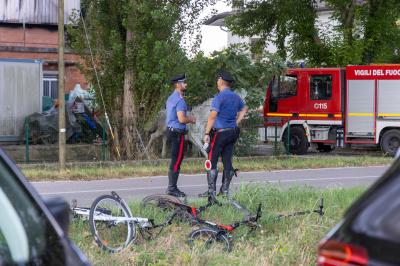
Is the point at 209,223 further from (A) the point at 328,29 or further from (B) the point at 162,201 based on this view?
(A) the point at 328,29

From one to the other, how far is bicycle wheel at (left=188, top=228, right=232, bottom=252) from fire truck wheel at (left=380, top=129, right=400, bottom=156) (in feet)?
53.7

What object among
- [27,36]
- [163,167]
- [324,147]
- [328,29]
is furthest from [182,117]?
[27,36]

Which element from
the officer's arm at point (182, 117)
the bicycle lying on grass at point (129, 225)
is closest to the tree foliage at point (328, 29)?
the officer's arm at point (182, 117)

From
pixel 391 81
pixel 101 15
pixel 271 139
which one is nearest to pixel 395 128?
pixel 391 81

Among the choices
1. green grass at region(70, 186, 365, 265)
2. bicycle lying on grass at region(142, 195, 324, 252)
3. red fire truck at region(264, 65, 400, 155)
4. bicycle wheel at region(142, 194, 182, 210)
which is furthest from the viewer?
red fire truck at region(264, 65, 400, 155)

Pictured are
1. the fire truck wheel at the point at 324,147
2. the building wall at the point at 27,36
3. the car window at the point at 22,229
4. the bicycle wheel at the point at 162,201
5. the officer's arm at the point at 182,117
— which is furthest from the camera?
the building wall at the point at 27,36

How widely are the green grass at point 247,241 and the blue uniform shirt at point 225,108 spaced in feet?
6.36

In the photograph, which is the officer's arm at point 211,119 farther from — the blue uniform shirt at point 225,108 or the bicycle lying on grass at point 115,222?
the bicycle lying on grass at point 115,222

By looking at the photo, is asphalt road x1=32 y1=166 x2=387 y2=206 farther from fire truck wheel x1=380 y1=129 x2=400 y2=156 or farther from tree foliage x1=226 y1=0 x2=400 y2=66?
tree foliage x1=226 y1=0 x2=400 y2=66

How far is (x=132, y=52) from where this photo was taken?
62.8 ft

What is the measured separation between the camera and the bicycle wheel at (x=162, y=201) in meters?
8.39

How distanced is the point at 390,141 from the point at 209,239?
55.1 feet

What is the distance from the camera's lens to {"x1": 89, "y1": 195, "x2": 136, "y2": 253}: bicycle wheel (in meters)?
7.23

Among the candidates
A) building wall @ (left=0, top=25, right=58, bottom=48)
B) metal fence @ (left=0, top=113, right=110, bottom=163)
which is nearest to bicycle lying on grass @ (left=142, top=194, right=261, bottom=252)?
metal fence @ (left=0, top=113, right=110, bottom=163)
